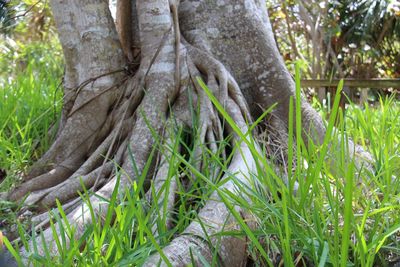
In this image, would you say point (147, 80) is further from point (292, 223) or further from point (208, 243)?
point (292, 223)

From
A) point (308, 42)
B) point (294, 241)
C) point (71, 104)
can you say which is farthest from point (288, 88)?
point (308, 42)

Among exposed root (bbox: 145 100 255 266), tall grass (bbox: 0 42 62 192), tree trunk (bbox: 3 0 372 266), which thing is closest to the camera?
exposed root (bbox: 145 100 255 266)

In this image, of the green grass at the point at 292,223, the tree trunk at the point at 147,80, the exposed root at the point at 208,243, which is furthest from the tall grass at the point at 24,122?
the exposed root at the point at 208,243

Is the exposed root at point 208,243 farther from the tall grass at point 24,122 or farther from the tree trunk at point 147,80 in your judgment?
the tall grass at point 24,122

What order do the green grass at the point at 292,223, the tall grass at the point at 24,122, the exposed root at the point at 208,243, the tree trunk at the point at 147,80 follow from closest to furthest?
the green grass at the point at 292,223 < the exposed root at the point at 208,243 < the tree trunk at the point at 147,80 < the tall grass at the point at 24,122

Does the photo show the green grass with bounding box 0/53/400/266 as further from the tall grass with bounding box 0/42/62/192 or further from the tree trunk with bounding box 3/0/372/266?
the tall grass with bounding box 0/42/62/192

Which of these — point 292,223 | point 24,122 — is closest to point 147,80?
point 24,122

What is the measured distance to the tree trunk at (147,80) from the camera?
8.51ft

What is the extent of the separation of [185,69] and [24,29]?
855 cm

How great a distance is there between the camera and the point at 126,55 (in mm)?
3203

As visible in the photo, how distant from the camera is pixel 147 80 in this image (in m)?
2.81

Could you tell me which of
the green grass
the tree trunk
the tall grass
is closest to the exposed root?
the green grass

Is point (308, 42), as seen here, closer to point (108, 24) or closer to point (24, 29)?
point (24, 29)

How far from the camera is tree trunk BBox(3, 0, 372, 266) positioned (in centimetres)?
259
